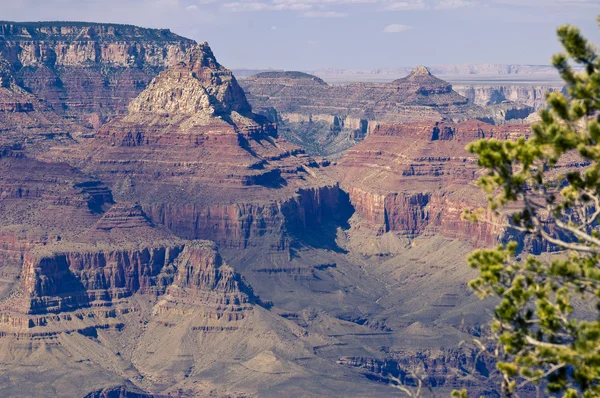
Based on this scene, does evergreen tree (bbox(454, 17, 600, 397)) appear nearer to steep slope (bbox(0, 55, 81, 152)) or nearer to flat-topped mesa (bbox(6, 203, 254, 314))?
flat-topped mesa (bbox(6, 203, 254, 314))

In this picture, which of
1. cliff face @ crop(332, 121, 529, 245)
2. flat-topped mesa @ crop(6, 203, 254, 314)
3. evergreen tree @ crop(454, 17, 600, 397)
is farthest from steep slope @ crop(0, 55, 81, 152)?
evergreen tree @ crop(454, 17, 600, 397)

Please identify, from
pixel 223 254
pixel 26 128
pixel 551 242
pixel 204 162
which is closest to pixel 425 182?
pixel 204 162

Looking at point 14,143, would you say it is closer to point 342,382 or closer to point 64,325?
point 64,325

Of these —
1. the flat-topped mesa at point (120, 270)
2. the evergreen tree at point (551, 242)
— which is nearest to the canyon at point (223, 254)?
the flat-topped mesa at point (120, 270)

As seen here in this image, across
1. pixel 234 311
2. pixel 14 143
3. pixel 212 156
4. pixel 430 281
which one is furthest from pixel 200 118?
pixel 234 311

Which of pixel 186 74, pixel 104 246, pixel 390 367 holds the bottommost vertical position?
pixel 390 367

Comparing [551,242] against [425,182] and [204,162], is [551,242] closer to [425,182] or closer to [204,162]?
[204,162]

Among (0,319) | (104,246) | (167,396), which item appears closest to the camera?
(167,396)
